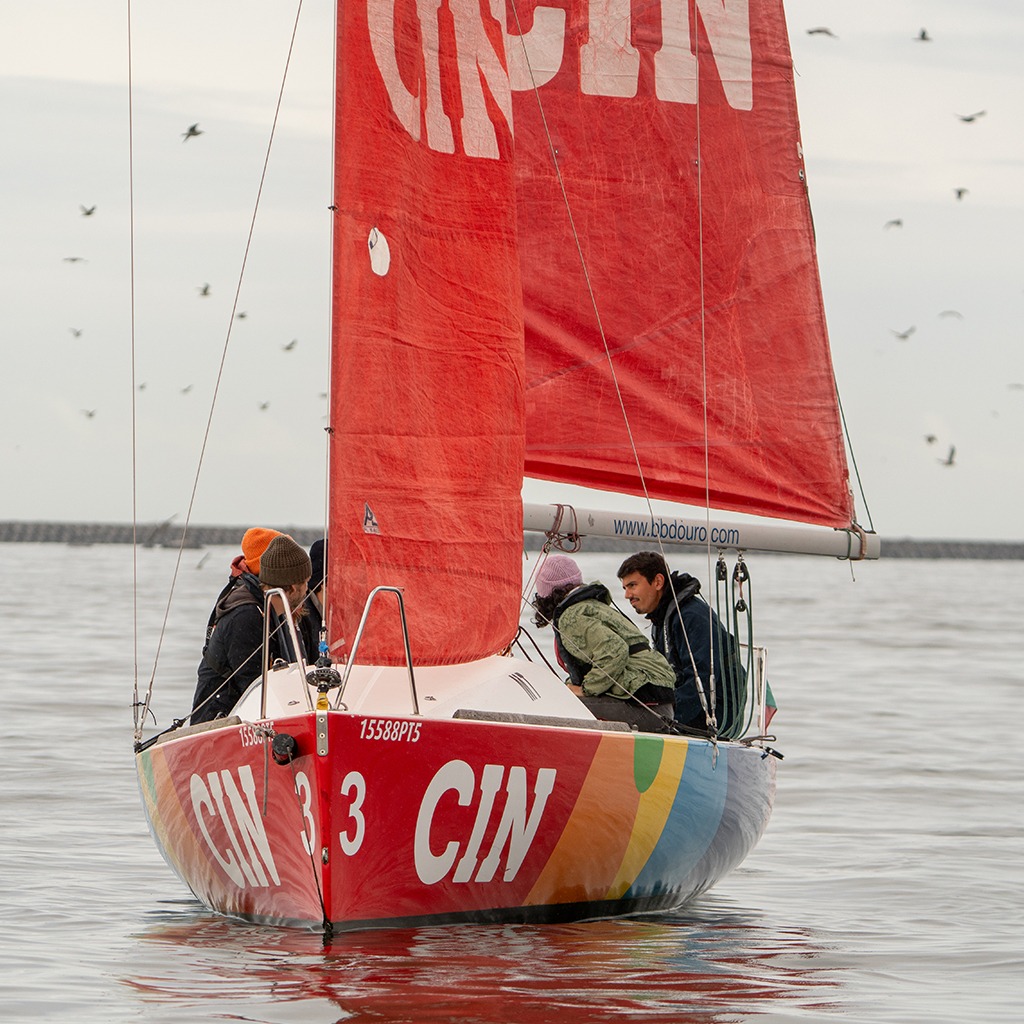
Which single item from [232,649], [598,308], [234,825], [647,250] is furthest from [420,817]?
[647,250]

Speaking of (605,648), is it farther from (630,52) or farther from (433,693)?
(630,52)

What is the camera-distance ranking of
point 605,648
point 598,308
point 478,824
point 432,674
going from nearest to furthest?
point 478,824 < point 432,674 < point 605,648 < point 598,308

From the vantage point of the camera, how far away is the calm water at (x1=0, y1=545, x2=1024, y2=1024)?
691cm

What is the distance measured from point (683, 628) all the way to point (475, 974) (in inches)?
89.3

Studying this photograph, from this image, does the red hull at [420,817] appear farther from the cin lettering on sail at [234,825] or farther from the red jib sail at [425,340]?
the red jib sail at [425,340]

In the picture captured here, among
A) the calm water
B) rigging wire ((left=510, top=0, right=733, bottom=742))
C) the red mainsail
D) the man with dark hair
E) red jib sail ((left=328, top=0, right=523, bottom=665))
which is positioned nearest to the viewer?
the calm water

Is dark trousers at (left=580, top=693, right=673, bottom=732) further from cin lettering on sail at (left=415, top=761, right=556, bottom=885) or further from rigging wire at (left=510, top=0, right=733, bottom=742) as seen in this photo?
rigging wire at (left=510, top=0, right=733, bottom=742)

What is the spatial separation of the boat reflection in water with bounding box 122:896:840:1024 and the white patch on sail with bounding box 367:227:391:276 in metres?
2.48

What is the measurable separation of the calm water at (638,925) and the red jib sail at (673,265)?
223 centimetres

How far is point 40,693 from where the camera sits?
2011cm

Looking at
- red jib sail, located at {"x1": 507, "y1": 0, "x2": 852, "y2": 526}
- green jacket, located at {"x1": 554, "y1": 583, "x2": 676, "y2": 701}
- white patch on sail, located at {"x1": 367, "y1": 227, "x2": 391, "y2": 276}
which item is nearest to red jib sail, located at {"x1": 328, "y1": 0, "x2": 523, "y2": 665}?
white patch on sail, located at {"x1": 367, "y1": 227, "x2": 391, "y2": 276}

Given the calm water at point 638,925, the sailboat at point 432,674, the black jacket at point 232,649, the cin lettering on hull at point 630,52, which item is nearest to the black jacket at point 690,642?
the sailboat at point 432,674

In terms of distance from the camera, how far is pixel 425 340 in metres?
7.64

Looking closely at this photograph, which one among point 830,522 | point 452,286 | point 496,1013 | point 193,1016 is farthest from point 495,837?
point 830,522
